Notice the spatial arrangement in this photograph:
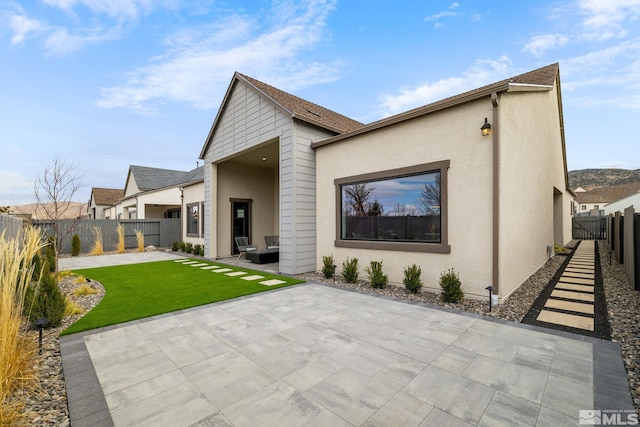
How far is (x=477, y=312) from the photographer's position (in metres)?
4.43

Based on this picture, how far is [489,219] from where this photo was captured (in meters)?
4.78

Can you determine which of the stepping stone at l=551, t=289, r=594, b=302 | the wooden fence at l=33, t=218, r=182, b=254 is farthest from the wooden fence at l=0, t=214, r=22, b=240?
the stepping stone at l=551, t=289, r=594, b=302

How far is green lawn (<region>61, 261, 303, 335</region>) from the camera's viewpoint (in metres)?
4.59

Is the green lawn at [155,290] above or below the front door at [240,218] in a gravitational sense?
below

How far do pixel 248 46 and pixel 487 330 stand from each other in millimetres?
11775

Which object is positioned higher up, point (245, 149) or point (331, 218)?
point (245, 149)

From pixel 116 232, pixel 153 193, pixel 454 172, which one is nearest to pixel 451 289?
pixel 454 172

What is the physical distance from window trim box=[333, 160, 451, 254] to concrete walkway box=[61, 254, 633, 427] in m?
1.57

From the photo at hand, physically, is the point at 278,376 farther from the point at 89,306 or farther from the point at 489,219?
the point at 89,306

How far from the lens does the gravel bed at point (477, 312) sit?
88.7 inches

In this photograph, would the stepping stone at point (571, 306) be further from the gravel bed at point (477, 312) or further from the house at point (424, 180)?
the house at point (424, 180)

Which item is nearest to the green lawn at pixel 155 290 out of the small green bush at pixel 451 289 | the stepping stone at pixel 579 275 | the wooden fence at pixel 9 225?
the wooden fence at pixel 9 225

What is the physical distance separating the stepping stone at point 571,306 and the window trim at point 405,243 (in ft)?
6.41

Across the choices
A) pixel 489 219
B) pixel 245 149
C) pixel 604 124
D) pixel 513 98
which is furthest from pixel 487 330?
pixel 604 124
